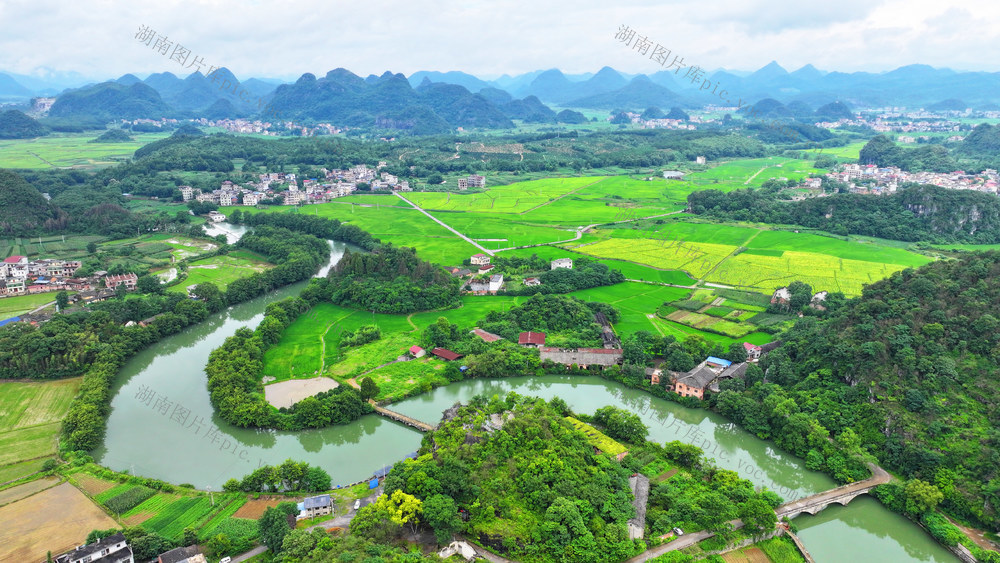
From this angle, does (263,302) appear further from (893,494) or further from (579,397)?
(893,494)

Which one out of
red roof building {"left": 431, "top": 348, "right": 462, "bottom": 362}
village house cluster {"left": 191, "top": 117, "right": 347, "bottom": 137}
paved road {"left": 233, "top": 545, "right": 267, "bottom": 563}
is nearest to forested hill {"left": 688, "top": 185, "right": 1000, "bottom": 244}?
red roof building {"left": 431, "top": 348, "right": 462, "bottom": 362}

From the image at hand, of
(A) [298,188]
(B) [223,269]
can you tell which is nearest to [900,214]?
(B) [223,269]

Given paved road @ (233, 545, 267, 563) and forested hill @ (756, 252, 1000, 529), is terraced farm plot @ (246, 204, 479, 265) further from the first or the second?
paved road @ (233, 545, 267, 563)

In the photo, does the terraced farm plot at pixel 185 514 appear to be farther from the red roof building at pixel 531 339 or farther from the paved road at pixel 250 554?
the red roof building at pixel 531 339

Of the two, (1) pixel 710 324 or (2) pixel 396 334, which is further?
(1) pixel 710 324

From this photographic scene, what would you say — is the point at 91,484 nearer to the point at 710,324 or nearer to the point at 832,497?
the point at 832,497

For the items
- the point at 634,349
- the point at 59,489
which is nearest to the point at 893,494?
the point at 634,349
